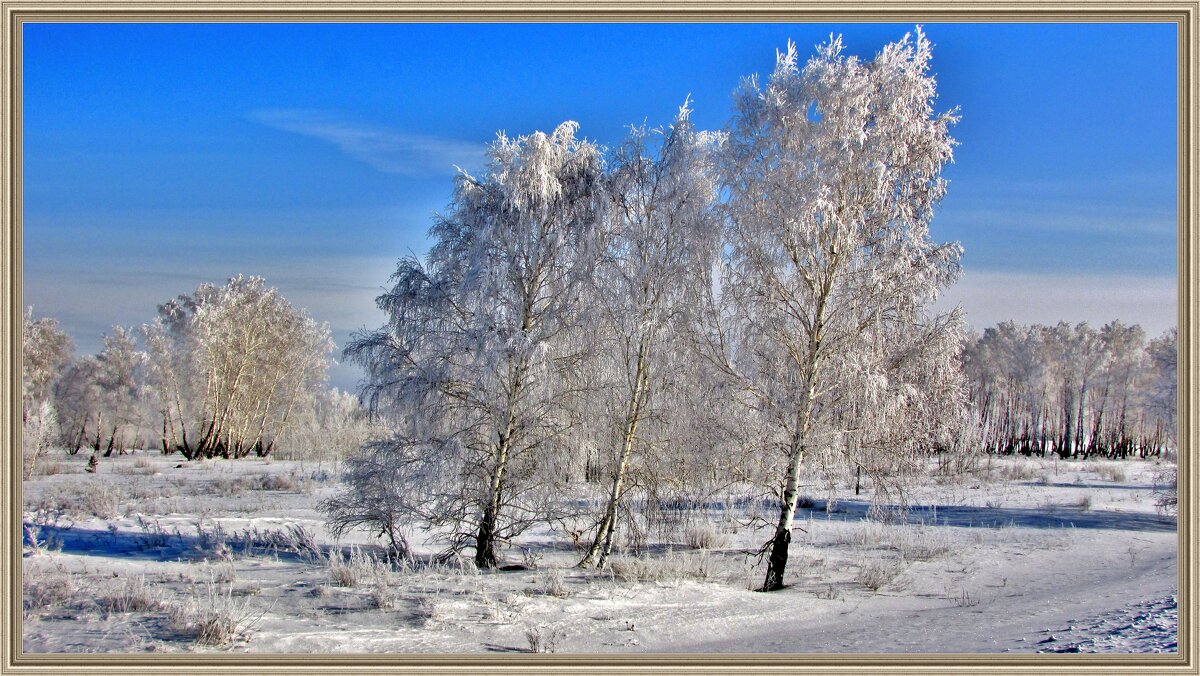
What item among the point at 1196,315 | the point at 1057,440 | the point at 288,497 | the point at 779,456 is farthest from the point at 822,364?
the point at 1057,440

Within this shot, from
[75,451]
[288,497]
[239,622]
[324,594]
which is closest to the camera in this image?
[239,622]

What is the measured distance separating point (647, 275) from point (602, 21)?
19.0 ft

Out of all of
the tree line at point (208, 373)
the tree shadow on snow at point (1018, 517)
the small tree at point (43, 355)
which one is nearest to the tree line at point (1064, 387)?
the tree shadow on snow at point (1018, 517)

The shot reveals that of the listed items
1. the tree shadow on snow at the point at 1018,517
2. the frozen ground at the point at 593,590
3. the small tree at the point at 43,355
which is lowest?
the frozen ground at the point at 593,590

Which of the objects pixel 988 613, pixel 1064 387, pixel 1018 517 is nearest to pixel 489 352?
pixel 988 613

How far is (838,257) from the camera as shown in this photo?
11.1 metres

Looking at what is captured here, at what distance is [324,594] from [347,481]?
8.72 feet

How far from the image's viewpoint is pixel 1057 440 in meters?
50.9

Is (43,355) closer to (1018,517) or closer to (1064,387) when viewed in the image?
(1018,517)

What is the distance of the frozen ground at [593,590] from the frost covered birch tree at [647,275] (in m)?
1.77

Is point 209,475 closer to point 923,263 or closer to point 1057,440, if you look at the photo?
point 923,263

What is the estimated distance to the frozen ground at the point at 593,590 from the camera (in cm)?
754

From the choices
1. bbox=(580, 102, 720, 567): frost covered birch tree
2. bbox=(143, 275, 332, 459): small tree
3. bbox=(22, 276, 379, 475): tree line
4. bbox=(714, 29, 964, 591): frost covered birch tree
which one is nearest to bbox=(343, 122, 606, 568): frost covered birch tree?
bbox=(580, 102, 720, 567): frost covered birch tree

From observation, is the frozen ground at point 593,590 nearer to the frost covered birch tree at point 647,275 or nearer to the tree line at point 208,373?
the frost covered birch tree at point 647,275
